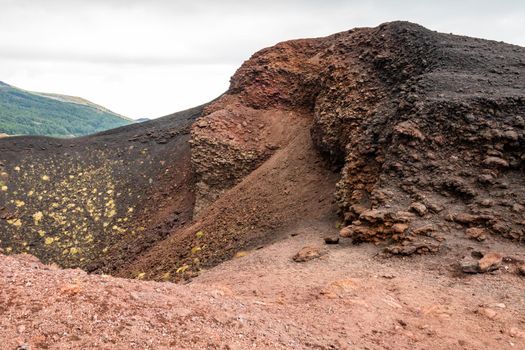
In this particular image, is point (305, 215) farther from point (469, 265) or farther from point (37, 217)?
point (37, 217)

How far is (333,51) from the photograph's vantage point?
2077 cm

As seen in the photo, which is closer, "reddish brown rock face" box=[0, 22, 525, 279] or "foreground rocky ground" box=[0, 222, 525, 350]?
"foreground rocky ground" box=[0, 222, 525, 350]

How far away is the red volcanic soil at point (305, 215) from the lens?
5.78m

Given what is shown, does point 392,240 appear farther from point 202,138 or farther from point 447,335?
point 202,138

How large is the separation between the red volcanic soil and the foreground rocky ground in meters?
0.03

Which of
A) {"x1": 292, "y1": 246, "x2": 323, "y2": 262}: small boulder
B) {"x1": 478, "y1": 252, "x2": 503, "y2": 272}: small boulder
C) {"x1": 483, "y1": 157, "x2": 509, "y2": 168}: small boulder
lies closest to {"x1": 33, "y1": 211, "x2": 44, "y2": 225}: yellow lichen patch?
{"x1": 292, "y1": 246, "x2": 323, "y2": 262}: small boulder

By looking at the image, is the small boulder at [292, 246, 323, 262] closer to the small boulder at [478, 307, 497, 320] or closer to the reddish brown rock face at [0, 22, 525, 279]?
the reddish brown rock face at [0, 22, 525, 279]

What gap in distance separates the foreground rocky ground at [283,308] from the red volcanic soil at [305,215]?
0.10ft

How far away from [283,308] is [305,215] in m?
8.08

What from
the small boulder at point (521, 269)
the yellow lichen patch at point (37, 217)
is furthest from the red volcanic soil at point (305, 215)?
the yellow lichen patch at point (37, 217)

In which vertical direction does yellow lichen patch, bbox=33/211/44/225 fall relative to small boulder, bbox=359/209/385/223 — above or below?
below

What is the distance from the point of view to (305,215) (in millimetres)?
14852

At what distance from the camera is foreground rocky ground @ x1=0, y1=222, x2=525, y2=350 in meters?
4.93

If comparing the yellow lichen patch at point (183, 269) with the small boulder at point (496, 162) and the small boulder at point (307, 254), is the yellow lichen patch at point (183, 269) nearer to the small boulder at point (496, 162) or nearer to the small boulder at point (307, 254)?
the small boulder at point (307, 254)
